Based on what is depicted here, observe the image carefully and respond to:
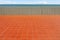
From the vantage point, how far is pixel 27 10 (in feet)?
2.33

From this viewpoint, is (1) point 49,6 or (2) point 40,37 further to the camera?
(1) point 49,6

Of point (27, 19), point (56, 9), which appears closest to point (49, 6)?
point (56, 9)

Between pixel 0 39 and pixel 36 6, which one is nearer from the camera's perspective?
pixel 0 39

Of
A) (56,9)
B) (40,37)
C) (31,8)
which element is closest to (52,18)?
(56,9)

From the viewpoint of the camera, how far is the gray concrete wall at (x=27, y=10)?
0.70m

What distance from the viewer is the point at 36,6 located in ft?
2.32

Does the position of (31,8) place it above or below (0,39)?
above

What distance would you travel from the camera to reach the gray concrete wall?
2.31 feet

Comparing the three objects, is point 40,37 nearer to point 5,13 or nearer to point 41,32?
point 41,32

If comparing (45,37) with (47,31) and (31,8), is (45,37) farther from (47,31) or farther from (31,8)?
(31,8)

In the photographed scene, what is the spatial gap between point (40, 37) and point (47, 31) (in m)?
0.08

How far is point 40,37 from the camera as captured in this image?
0.44 meters

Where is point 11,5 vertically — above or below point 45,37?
above

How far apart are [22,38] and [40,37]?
10 cm
